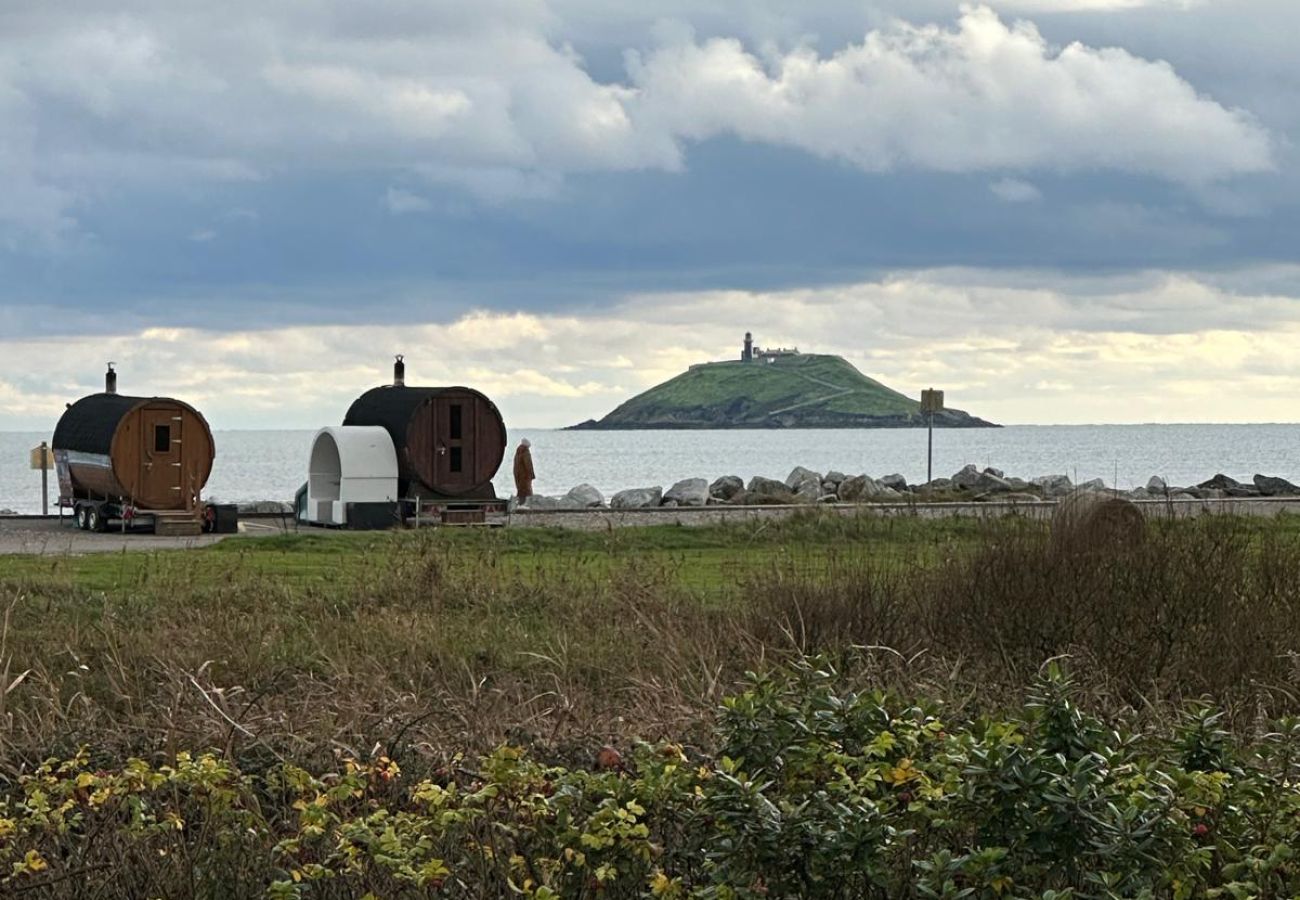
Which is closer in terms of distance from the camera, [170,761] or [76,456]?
[170,761]

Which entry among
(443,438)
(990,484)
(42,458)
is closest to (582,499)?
(990,484)

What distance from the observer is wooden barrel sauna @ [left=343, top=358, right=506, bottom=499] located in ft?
114

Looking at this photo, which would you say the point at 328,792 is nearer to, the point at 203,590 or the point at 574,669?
the point at 574,669

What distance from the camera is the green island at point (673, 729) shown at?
17.9 feet

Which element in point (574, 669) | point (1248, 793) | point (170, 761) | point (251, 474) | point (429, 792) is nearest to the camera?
point (1248, 793)

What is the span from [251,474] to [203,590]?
101629 millimetres

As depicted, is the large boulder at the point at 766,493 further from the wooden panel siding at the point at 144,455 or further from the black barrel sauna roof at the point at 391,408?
the wooden panel siding at the point at 144,455

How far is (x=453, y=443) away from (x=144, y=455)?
20.2 feet

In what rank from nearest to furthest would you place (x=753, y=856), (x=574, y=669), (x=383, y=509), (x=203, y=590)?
(x=753, y=856) → (x=574, y=669) → (x=203, y=590) → (x=383, y=509)

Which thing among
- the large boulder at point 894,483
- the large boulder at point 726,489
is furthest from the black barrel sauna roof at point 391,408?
the large boulder at point 894,483

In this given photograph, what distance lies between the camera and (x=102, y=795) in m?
6.67

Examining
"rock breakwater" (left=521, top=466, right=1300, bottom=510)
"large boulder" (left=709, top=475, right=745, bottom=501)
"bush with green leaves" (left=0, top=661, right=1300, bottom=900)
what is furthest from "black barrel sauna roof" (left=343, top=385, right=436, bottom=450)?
"bush with green leaves" (left=0, top=661, right=1300, bottom=900)

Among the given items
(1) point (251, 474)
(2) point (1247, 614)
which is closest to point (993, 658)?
(2) point (1247, 614)

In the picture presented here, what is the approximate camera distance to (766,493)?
153 feet
